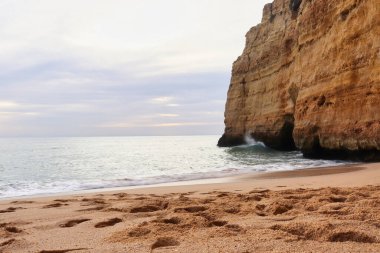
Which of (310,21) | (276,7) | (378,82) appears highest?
(276,7)

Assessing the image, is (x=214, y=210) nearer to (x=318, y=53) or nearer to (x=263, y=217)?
(x=263, y=217)

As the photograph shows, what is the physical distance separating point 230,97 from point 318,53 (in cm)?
1929

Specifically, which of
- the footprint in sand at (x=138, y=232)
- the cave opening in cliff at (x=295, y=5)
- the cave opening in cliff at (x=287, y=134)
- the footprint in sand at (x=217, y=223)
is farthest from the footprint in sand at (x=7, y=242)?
the cave opening in cliff at (x=295, y=5)

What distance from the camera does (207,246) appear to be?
2.76 m

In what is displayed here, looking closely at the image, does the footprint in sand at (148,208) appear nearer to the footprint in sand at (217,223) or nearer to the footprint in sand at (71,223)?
the footprint in sand at (71,223)

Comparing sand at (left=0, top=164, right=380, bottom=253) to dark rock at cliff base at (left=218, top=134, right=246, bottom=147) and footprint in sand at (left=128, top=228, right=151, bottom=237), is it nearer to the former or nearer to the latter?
footprint in sand at (left=128, top=228, right=151, bottom=237)

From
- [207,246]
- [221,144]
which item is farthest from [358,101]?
[221,144]

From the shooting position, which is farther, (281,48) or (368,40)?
(281,48)

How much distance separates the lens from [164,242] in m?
2.95

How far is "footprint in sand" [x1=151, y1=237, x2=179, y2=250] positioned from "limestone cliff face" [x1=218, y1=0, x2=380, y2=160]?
1250cm

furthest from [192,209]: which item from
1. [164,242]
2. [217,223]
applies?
[164,242]

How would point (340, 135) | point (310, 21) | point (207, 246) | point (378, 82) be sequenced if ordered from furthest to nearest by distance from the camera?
point (310, 21), point (340, 135), point (378, 82), point (207, 246)

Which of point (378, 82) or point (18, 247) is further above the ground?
point (378, 82)

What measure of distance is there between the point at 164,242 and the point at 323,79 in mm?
17058
